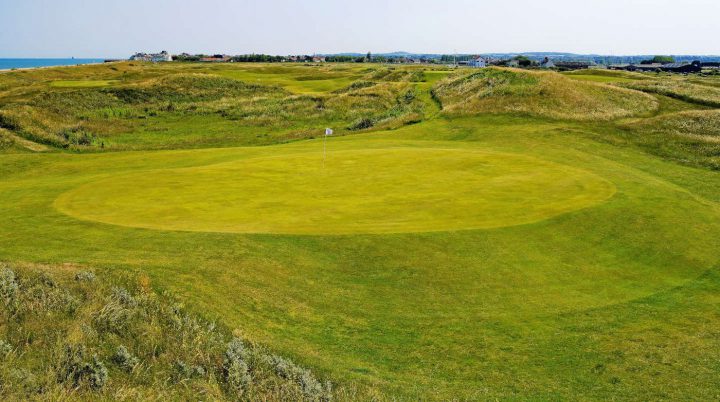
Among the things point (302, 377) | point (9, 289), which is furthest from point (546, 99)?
point (9, 289)

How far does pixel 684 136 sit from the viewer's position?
41.1 meters

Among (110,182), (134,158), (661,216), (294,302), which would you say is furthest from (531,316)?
(134,158)

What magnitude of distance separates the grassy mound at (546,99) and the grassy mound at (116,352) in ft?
140

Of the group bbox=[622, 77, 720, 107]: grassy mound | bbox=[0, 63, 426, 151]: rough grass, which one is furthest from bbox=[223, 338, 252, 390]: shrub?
bbox=[622, 77, 720, 107]: grassy mound

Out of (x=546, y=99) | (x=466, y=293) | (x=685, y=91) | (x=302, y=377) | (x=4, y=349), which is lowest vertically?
(x=466, y=293)

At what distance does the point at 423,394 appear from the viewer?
11273 millimetres

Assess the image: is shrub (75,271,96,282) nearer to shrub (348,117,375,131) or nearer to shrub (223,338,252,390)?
shrub (223,338,252,390)

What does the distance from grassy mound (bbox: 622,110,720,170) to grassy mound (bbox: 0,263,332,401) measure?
113 ft

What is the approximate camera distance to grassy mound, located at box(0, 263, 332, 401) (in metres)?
9.06

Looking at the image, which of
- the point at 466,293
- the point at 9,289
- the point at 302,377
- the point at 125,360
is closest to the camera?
the point at 125,360

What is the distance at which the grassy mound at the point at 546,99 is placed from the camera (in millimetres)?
49406

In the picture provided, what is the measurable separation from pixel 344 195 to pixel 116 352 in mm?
14372

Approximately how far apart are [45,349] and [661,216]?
831 inches

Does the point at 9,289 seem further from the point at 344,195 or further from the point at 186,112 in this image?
the point at 186,112
